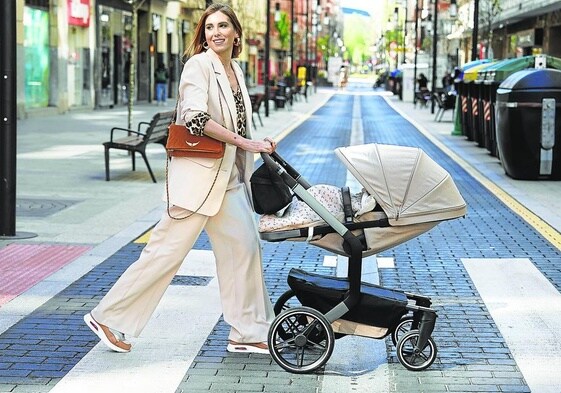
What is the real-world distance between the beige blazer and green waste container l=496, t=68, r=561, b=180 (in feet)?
36.9

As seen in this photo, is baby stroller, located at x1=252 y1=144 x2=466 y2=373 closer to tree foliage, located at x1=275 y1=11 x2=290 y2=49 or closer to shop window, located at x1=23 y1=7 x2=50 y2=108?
shop window, located at x1=23 y1=7 x2=50 y2=108

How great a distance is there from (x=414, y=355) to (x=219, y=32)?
1949 millimetres

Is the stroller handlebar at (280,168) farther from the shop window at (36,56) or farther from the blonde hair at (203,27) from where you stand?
the shop window at (36,56)

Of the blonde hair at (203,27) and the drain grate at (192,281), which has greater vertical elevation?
the blonde hair at (203,27)

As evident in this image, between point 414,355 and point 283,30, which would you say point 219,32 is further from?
point 283,30

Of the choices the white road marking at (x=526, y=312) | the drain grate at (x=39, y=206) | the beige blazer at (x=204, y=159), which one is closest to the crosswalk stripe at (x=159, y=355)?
the beige blazer at (x=204, y=159)

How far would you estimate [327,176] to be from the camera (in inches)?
664

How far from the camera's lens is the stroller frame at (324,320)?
5.83 meters

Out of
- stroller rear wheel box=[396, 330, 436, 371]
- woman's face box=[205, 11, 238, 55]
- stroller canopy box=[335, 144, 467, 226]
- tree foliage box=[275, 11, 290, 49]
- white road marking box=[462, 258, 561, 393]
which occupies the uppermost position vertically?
tree foliage box=[275, 11, 290, 49]

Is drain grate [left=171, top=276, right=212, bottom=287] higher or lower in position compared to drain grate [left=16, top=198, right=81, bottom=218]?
higher

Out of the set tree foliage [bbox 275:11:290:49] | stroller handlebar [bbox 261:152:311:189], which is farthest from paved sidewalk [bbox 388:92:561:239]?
tree foliage [bbox 275:11:290:49]

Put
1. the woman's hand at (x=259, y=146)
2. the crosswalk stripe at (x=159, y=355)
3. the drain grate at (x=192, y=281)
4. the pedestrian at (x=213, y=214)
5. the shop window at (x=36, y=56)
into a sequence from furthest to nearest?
the shop window at (x=36, y=56) → the drain grate at (x=192, y=281) → the pedestrian at (x=213, y=214) → the woman's hand at (x=259, y=146) → the crosswalk stripe at (x=159, y=355)

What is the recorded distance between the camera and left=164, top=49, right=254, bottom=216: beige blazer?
19.7ft

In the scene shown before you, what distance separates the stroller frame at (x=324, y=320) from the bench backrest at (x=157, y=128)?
9538 millimetres
